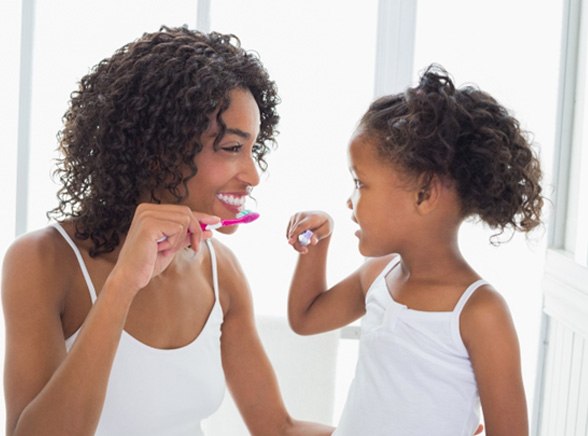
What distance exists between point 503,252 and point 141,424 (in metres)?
1.21

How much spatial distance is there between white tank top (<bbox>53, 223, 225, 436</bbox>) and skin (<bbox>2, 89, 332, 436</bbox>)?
3 cm

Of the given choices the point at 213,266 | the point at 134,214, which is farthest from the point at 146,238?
the point at 213,266

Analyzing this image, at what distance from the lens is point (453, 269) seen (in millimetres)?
1340

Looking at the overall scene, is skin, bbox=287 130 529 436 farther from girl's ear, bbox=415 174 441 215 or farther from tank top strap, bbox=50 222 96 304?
tank top strap, bbox=50 222 96 304

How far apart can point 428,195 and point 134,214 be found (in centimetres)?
45

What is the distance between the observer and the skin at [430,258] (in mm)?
1226

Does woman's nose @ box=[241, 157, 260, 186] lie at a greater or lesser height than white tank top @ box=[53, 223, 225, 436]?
greater

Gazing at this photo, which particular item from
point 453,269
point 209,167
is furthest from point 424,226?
point 209,167

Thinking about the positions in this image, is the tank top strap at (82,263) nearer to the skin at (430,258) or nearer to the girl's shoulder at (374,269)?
the skin at (430,258)

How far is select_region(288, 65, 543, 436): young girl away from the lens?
128 centimetres

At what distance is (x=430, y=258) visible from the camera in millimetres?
1353

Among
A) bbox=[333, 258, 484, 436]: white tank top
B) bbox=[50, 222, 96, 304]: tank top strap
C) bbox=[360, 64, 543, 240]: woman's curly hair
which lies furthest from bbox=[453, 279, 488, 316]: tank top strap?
bbox=[50, 222, 96, 304]: tank top strap

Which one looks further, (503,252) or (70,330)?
(503,252)

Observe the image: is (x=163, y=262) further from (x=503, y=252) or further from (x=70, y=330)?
(x=503, y=252)
